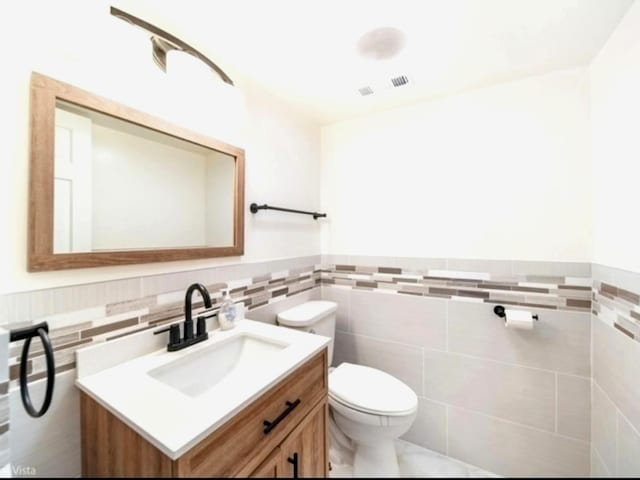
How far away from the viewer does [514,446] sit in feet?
4.65

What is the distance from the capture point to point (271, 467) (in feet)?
2.62

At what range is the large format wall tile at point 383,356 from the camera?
164 centimetres

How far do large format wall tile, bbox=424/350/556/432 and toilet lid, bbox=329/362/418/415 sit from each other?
12.9 inches

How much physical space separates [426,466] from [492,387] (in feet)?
1.85

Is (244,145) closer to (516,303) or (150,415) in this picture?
(150,415)

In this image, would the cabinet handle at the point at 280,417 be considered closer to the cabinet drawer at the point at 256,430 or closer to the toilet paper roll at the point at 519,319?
the cabinet drawer at the point at 256,430

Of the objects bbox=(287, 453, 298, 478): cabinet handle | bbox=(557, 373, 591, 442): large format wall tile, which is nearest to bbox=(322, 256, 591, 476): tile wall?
bbox=(557, 373, 591, 442): large format wall tile

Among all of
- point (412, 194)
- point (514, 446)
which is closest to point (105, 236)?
point (412, 194)

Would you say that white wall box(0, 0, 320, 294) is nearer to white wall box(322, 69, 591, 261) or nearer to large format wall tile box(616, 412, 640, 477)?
white wall box(322, 69, 591, 261)

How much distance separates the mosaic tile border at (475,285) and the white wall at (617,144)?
189mm

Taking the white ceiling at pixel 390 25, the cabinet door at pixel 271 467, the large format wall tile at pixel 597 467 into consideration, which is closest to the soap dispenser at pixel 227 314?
the cabinet door at pixel 271 467

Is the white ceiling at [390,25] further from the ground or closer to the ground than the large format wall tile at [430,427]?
further from the ground

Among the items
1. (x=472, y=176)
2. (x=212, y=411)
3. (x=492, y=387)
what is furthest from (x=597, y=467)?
(x=212, y=411)

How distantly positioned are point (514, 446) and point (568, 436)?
246 mm
